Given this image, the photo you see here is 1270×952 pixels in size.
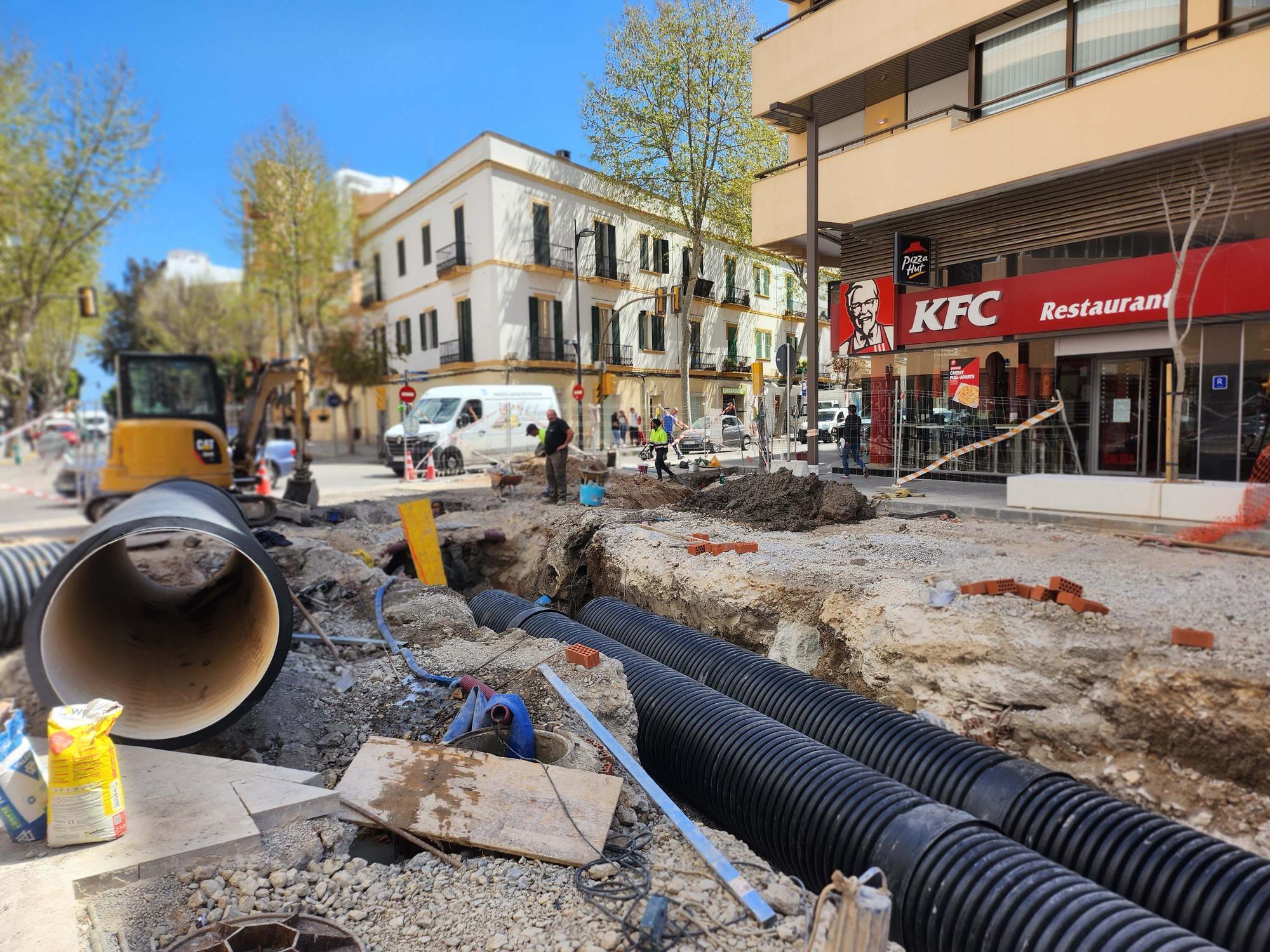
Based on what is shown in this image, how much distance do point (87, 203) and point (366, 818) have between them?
106 ft

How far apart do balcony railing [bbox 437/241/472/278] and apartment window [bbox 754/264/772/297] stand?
18.1 metres

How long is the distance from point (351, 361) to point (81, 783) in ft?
116

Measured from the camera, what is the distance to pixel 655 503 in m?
13.1

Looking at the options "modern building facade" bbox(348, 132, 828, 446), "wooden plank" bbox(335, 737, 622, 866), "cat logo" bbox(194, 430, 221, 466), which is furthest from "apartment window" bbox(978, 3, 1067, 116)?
"modern building facade" bbox(348, 132, 828, 446)

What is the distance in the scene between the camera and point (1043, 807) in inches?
148

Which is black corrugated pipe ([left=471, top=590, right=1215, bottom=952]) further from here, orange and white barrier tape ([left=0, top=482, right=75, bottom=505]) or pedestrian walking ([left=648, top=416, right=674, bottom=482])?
orange and white barrier tape ([left=0, top=482, right=75, bottom=505])

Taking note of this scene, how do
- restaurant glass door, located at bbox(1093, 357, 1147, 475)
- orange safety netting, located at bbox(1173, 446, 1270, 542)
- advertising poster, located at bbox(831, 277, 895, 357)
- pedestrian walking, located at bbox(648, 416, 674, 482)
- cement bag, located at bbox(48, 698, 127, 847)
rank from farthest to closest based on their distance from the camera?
pedestrian walking, located at bbox(648, 416, 674, 482)
advertising poster, located at bbox(831, 277, 895, 357)
restaurant glass door, located at bbox(1093, 357, 1147, 475)
orange safety netting, located at bbox(1173, 446, 1270, 542)
cement bag, located at bbox(48, 698, 127, 847)

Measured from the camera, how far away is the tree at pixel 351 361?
116 ft

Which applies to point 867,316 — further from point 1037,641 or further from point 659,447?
point 1037,641

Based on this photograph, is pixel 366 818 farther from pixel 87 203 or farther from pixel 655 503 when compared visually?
pixel 87 203

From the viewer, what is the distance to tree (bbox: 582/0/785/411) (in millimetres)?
23531

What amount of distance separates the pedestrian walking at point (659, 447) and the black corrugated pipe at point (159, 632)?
999cm

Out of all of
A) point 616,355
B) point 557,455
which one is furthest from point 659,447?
point 616,355

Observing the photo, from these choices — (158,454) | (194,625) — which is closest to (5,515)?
(158,454)
